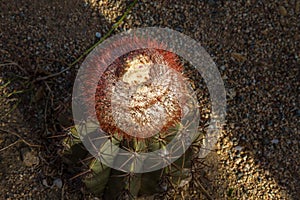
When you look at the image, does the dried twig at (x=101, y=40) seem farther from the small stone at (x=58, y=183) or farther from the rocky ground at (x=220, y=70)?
the small stone at (x=58, y=183)

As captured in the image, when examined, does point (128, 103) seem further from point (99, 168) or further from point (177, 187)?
point (177, 187)

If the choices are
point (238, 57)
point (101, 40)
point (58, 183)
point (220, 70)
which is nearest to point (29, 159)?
point (58, 183)

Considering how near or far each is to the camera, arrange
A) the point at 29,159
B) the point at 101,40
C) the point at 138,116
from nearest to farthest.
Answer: the point at 138,116, the point at 29,159, the point at 101,40

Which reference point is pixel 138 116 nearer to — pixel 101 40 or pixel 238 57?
pixel 101 40

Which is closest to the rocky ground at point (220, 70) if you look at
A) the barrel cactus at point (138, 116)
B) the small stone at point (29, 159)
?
the small stone at point (29, 159)

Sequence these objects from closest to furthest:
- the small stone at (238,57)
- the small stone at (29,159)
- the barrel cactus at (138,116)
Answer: the barrel cactus at (138,116) < the small stone at (29,159) < the small stone at (238,57)

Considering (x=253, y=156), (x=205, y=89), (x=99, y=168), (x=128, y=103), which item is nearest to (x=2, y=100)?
(x=99, y=168)
